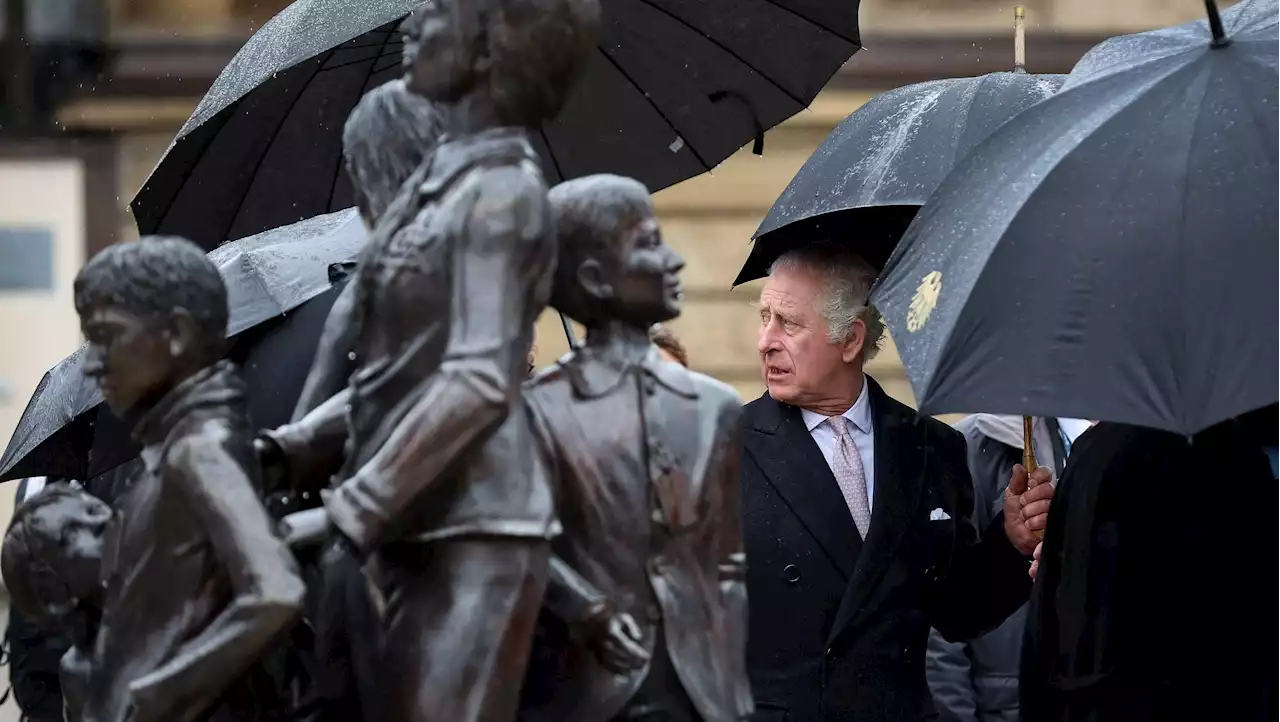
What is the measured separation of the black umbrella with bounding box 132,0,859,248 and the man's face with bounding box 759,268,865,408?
363 mm

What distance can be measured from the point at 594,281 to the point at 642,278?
0.07 metres

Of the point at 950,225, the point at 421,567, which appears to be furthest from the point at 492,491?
the point at 950,225

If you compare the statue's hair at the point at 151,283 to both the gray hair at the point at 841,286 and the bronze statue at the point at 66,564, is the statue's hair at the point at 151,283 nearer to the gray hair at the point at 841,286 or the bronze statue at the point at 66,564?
the bronze statue at the point at 66,564

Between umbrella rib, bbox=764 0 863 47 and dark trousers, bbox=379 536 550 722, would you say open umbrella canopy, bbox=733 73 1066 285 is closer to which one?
umbrella rib, bbox=764 0 863 47

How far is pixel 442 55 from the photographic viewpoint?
12.2 ft

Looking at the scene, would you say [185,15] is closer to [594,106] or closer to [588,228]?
[594,106]

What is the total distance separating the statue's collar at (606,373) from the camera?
3770mm

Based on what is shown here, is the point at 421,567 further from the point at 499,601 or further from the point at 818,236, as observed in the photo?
the point at 818,236

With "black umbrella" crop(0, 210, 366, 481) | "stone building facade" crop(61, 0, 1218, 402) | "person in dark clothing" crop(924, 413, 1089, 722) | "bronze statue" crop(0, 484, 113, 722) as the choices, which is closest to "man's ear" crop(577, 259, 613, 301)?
"bronze statue" crop(0, 484, 113, 722)

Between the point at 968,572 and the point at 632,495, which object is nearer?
the point at 632,495

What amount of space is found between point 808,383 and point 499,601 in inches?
88.3

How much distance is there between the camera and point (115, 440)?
505 cm

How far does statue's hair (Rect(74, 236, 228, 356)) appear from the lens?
3.63 m

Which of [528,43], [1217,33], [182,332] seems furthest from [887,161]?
[182,332]
